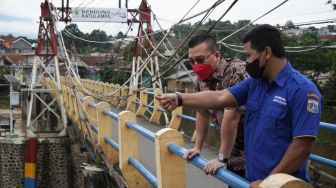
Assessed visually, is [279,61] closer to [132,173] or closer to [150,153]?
[132,173]

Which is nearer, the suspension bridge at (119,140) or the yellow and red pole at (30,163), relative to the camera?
the suspension bridge at (119,140)

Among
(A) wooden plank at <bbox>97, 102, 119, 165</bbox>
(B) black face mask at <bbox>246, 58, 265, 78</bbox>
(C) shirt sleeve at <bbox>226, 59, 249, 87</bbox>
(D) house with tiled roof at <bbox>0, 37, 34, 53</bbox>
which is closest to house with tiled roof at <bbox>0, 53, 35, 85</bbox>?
(D) house with tiled roof at <bbox>0, 37, 34, 53</bbox>

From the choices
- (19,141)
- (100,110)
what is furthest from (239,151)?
(19,141)

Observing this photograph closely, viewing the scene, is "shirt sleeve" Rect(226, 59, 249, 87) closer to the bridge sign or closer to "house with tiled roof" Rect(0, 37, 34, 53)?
the bridge sign

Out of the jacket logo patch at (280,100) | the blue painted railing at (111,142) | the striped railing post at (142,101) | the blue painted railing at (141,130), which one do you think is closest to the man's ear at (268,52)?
the jacket logo patch at (280,100)

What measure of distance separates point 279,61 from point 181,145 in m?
1.42

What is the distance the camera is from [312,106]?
6.98ft

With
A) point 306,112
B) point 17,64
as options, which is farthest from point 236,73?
point 17,64

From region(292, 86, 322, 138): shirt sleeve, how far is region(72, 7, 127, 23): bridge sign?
1379cm

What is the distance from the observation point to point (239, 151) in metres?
3.18

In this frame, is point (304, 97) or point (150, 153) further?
point (150, 153)

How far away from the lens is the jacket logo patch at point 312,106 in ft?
6.95

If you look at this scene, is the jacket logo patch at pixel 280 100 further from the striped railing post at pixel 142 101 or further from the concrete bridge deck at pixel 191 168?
the striped railing post at pixel 142 101

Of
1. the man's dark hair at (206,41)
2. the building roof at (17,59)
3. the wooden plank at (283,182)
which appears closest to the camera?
the wooden plank at (283,182)
